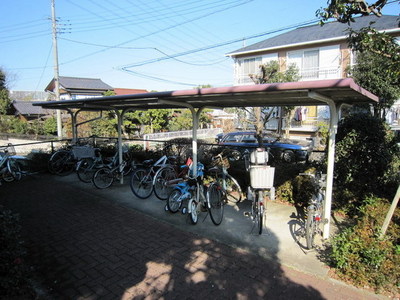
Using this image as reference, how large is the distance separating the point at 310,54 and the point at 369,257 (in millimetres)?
18788

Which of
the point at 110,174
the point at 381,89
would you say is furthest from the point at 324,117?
the point at 110,174

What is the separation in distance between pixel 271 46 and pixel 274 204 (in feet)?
55.5

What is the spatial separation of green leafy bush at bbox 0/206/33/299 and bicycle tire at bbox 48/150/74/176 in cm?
624

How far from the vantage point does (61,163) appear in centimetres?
864

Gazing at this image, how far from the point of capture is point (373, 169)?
467cm

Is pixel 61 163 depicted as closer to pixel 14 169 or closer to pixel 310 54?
pixel 14 169

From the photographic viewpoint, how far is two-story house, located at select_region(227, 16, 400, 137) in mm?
17672

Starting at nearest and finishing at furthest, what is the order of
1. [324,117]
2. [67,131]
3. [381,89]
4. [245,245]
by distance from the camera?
[245,245]
[381,89]
[324,117]
[67,131]

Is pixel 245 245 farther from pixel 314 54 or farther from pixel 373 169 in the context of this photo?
pixel 314 54

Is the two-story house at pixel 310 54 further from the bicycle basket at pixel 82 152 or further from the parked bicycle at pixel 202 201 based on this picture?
the parked bicycle at pixel 202 201

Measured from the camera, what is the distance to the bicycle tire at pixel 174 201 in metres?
5.06

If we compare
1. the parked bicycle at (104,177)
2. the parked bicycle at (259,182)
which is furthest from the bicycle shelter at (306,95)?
the parked bicycle at (104,177)

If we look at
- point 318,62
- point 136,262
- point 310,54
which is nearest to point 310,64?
point 318,62

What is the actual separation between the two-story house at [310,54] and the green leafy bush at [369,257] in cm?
1585
